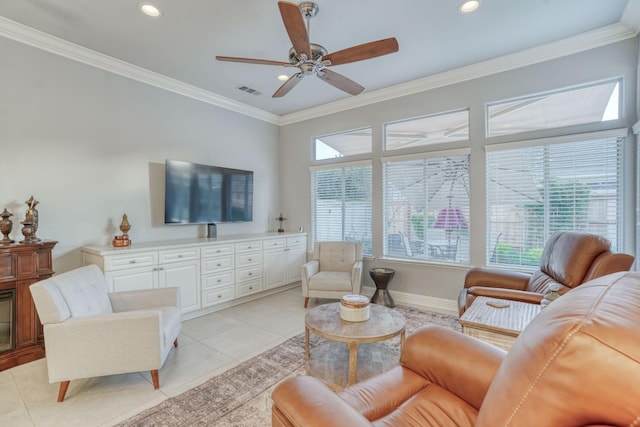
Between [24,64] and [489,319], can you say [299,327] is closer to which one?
[489,319]

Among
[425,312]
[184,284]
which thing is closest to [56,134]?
[184,284]

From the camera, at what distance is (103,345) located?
208 cm

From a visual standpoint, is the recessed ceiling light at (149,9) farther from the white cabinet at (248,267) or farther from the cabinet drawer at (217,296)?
the cabinet drawer at (217,296)

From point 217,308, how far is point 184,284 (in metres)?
0.65

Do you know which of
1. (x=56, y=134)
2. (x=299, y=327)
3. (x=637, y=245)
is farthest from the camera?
(x=299, y=327)

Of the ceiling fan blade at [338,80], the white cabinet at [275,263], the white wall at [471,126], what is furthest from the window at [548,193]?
the white cabinet at [275,263]

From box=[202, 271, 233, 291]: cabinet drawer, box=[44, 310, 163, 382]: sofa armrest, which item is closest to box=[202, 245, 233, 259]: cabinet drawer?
box=[202, 271, 233, 291]: cabinet drawer

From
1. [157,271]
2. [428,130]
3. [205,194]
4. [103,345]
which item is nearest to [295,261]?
[205,194]

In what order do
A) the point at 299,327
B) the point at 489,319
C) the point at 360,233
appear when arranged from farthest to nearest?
the point at 360,233
the point at 299,327
the point at 489,319

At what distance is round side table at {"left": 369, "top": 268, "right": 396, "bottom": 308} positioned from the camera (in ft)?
13.1

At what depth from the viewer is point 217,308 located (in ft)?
13.1

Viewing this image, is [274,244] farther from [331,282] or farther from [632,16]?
[632,16]

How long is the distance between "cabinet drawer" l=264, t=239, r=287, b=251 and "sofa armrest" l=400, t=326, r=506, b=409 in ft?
10.6

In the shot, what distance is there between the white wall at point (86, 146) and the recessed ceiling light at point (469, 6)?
345cm
